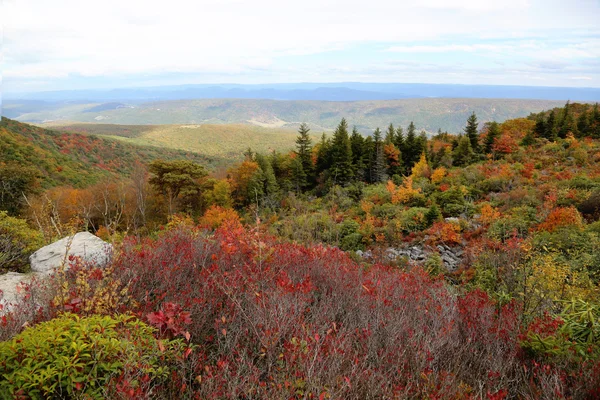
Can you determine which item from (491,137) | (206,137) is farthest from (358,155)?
(206,137)

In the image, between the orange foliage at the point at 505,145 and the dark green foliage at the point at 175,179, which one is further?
the orange foliage at the point at 505,145

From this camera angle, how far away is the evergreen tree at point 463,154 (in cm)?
3074

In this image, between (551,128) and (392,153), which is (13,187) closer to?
(392,153)

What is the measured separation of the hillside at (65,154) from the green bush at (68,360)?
3096 centimetres

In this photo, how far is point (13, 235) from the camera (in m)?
8.71

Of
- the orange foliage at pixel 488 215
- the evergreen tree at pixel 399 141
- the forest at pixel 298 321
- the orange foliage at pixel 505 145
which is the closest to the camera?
the forest at pixel 298 321

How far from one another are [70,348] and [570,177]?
2551cm

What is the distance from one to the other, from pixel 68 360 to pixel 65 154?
55.8 meters

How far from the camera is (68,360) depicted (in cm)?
263

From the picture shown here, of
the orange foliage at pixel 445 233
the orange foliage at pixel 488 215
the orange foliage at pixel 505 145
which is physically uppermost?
the orange foliage at pixel 505 145

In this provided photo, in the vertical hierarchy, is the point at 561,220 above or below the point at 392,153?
below

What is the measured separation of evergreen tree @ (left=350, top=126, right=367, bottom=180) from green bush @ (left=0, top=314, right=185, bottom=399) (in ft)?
100

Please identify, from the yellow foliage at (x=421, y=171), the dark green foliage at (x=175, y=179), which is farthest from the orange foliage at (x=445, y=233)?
the dark green foliage at (x=175, y=179)

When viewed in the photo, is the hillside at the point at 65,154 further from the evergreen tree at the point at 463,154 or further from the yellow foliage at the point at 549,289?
the evergreen tree at the point at 463,154
